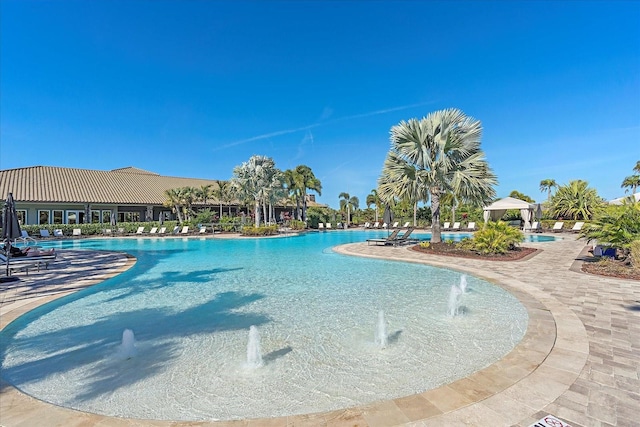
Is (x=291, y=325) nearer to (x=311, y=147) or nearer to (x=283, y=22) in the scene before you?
(x=283, y=22)

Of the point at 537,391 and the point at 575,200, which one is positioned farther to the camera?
the point at 575,200

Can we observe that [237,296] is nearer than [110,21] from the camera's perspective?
Yes

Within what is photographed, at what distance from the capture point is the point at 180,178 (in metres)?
42.0

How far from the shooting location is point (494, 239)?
12406 millimetres

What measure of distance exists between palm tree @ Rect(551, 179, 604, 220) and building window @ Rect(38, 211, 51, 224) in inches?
1882

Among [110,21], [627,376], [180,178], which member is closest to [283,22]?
[110,21]

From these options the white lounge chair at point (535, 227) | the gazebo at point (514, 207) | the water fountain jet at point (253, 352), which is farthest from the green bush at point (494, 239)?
the white lounge chair at point (535, 227)

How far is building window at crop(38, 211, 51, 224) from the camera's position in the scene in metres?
28.1

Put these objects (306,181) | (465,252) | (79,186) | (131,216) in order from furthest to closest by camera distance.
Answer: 1. (306,181)
2. (131,216)
3. (79,186)
4. (465,252)

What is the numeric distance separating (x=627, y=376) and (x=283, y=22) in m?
19.8

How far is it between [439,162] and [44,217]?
34.0 metres

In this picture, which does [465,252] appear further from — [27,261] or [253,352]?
[27,261]

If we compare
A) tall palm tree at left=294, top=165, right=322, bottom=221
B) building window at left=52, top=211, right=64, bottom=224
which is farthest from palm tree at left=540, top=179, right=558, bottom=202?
building window at left=52, top=211, right=64, bottom=224

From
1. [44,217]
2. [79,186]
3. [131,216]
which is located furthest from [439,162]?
[79,186]
